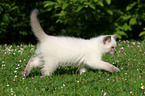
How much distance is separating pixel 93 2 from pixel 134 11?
7.52ft

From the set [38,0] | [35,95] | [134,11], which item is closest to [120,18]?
[134,11]

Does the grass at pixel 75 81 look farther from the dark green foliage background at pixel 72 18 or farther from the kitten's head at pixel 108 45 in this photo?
the dark green foliage background at pixel 72 18

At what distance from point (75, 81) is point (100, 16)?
482 centimetres

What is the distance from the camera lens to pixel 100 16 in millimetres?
8688

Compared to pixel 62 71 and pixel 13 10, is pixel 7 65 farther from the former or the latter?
pixel 13 10

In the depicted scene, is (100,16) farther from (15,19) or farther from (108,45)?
(108,45)

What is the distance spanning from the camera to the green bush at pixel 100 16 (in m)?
8.20

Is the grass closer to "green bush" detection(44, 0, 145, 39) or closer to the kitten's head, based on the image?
the kitten's head

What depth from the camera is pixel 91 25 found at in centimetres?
965

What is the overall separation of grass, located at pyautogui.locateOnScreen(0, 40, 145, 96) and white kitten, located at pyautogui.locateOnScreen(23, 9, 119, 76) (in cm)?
23

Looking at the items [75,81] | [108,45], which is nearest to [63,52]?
[75,81]

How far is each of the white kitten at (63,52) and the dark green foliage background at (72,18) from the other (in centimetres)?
313

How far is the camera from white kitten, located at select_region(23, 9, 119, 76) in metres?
4.50

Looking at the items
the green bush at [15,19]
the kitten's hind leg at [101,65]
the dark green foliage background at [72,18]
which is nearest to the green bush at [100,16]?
the dark green foliage background at [72,18]
